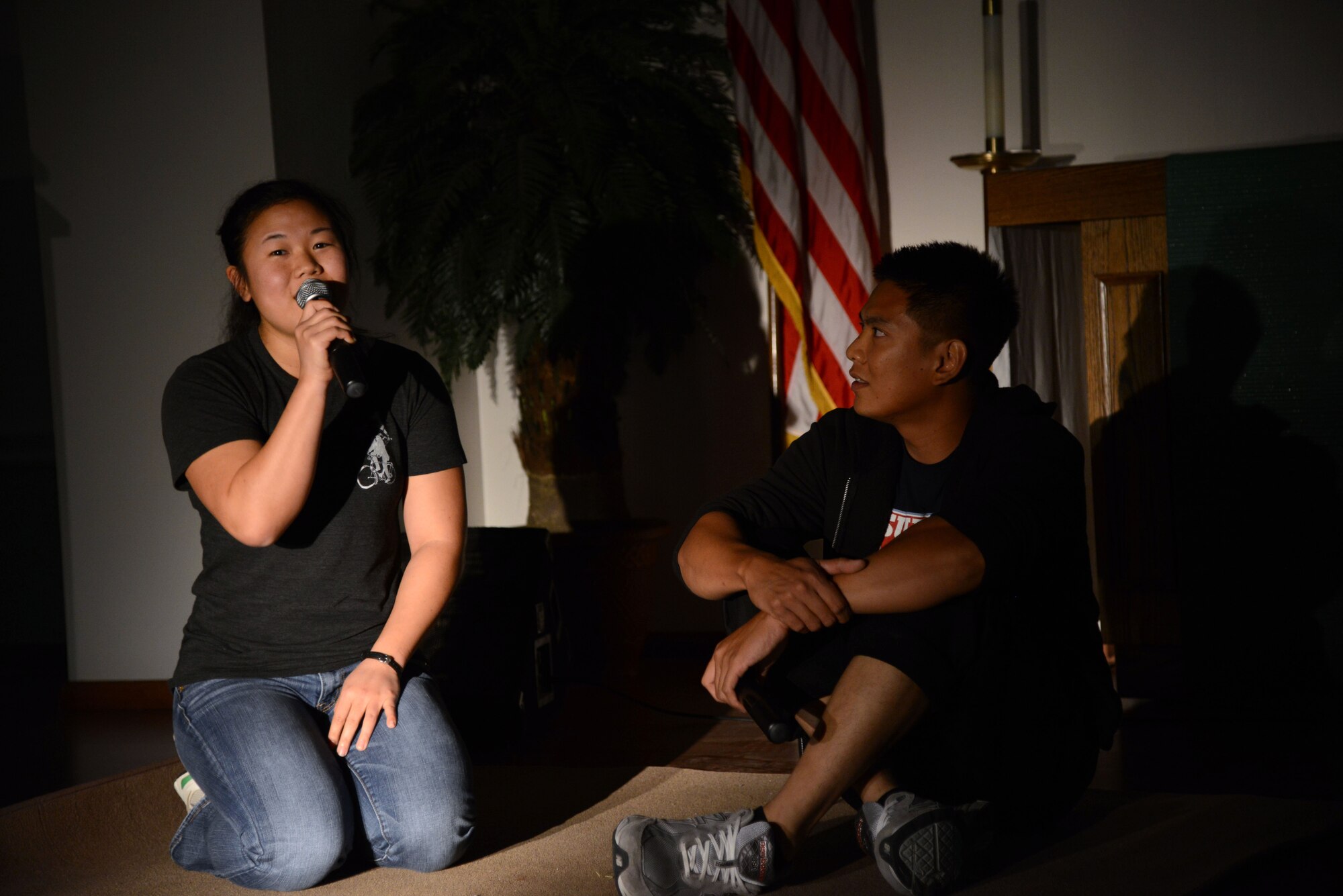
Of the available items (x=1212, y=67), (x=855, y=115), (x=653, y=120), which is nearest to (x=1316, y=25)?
(x=1212, y=67)

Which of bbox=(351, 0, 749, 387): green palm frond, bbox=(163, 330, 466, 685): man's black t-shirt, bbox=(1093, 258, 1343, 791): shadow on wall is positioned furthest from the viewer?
bbox=(351, 0, 749, 387): green palm frond

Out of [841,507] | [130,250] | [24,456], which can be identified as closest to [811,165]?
[841,507]

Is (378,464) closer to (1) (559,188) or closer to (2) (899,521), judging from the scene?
(2) (899,521)

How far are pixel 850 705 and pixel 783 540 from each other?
355 mm

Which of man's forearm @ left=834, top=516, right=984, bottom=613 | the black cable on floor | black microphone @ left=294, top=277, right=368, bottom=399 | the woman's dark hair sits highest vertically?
the woman's dark hair

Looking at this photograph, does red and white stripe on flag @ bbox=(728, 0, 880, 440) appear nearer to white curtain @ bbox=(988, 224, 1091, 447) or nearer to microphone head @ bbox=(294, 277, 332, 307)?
white curtain @ bbox=(988, 224, 1091, 447)

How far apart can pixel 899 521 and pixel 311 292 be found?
952 mm

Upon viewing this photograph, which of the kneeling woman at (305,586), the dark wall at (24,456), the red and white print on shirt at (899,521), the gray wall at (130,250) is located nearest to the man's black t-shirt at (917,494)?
the red and white print on shirt at (899,521)

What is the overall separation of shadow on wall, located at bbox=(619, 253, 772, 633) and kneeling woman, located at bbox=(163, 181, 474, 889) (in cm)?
152

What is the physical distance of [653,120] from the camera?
3012mm

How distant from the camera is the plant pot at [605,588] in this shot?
3.09 m

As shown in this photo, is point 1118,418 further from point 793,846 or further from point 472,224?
point 472,224

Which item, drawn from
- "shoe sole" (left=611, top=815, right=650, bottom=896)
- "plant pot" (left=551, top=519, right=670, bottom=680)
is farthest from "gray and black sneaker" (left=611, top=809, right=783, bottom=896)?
"plant pot" (left=551, top=519, right=670, bottom=680)

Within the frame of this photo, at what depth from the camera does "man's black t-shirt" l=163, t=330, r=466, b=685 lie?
181 cm
